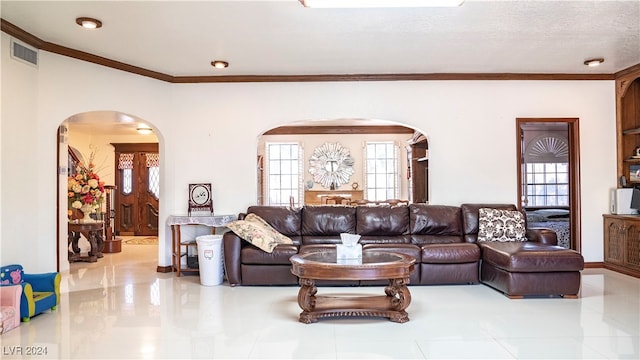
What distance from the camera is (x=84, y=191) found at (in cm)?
701

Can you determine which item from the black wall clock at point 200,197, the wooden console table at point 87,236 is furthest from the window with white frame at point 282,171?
the black wall clock at point 200,197

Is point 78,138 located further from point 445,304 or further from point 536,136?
point 536,136

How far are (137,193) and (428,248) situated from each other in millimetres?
8004

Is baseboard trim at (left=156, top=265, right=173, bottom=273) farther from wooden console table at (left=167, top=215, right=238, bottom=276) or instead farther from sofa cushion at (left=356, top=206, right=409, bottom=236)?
sofa cushion at (left=356, top=206, right=409, bottom=236)

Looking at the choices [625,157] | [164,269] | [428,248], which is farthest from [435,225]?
[164,269]

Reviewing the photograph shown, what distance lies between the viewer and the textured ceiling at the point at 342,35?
3.77m

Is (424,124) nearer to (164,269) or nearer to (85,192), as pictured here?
(164,269)

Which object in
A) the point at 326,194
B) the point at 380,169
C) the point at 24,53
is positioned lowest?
the point at 326,194

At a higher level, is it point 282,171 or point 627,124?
point 627,124

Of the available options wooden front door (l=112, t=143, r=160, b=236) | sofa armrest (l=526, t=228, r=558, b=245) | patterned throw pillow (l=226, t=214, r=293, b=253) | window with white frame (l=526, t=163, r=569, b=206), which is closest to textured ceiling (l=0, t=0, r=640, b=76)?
patterned throw pillow (l=226, t=214, r=293, b=253)

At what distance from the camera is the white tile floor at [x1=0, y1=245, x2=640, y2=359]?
3.00 metres

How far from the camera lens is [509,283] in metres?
4.38

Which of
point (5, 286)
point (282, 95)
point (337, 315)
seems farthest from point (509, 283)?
point (5, 286)

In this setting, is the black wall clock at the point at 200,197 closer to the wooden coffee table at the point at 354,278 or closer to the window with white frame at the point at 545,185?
the wooden coffee table at the point at 354,278
